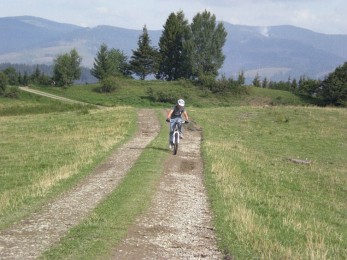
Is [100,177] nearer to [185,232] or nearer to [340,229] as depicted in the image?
[185,232]

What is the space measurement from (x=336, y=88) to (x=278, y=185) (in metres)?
65.7

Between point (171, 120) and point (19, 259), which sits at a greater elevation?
point (171, 120)

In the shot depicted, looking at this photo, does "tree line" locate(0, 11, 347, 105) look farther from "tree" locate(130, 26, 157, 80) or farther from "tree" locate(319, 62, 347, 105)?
"tree" locate(319, 62, 347, 105)

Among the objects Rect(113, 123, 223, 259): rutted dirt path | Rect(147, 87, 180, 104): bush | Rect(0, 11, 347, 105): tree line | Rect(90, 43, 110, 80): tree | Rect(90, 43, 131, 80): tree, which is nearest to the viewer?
Rect(113, 123, 223, 259): rutted dirt path

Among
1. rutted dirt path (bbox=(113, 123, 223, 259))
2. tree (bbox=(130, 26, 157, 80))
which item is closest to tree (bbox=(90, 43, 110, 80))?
tree (bbox=(130, 26, 157, 80))

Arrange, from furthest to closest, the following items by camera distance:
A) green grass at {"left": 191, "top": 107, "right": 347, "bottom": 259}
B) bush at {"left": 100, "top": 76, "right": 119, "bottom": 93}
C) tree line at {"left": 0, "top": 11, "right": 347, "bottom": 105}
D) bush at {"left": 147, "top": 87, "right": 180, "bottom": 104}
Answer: tree line at {"left": 0, "top": 11, "right": 347, "bottom": 105} < bush at {"left": 100, "top": 76, "right": 119, "bottom": 93} < bush at {"left": 147, "top": 87, "right": 180, "bottom": 104} < green grass at {"left": 191, "top": 107, "right": 347, "bottom": 259}

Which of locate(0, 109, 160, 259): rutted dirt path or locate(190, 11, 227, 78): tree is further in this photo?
locate(190, 11, 227, 78): tree

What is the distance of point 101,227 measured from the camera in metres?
10.4

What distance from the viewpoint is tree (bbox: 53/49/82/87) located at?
104125mm

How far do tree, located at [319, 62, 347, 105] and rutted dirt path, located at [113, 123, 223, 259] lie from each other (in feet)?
226

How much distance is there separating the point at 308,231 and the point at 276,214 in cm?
191

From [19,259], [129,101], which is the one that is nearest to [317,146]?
[19,259]

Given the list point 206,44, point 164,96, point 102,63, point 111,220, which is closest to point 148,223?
point 111,220

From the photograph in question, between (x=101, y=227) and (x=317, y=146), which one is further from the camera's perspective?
(x=317, y=146)
